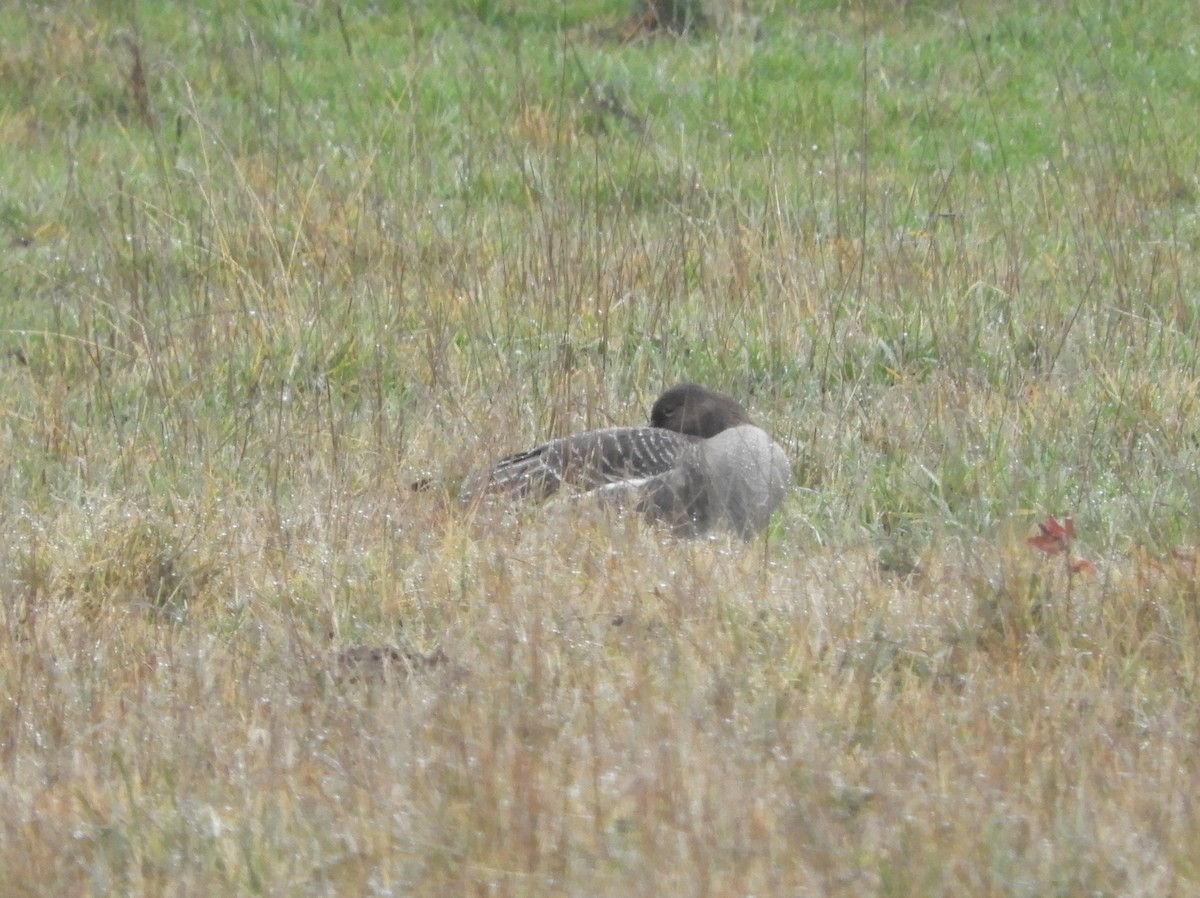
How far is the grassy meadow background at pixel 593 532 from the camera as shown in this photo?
2701 millimetres

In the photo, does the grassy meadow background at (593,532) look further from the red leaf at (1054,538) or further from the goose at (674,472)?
the goose at (674,472)

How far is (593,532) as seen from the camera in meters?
4.36

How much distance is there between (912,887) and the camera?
251 centimetres

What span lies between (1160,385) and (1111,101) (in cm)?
156

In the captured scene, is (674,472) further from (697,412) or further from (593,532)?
(593,532)

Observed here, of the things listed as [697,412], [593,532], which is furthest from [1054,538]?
[697,412]

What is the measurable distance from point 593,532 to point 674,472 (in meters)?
0.83

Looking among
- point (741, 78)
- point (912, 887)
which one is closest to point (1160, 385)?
point (912, 887)

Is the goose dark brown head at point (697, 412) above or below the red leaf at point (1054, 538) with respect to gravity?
below

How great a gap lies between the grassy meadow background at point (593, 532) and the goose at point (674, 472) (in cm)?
17

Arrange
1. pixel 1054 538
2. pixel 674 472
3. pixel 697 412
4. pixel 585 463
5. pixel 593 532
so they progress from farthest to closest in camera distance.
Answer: pixel 697 412, pixel 674 472, pixel 585 463, pixel 593 532, pixel 1054 538

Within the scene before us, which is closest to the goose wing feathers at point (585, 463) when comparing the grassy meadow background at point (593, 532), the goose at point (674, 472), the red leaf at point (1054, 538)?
the goose at point (674, 472)

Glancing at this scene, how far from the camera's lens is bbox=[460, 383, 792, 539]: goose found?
4863 millimetres

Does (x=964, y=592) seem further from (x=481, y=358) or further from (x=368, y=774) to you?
(x=481, y=358)
